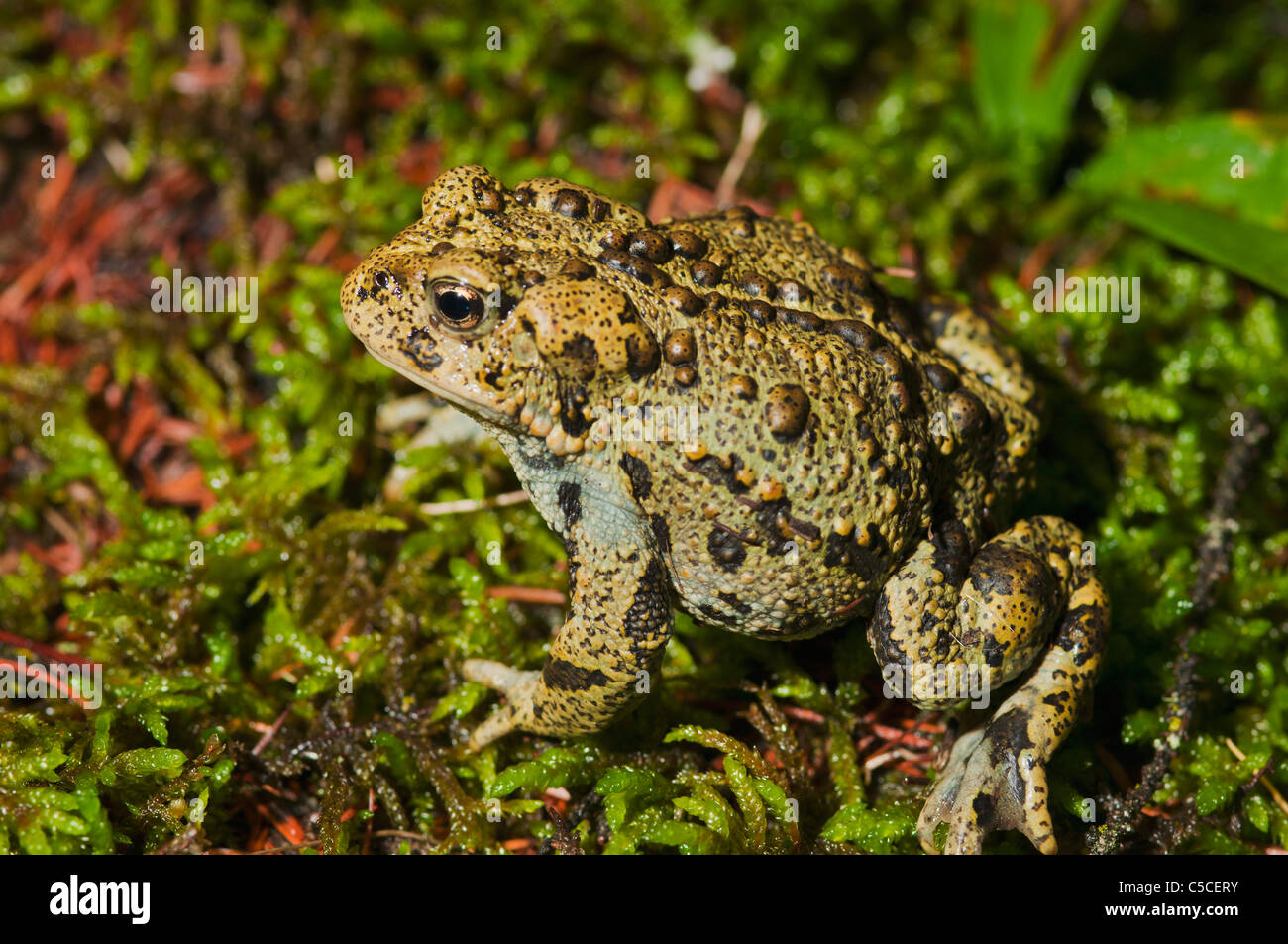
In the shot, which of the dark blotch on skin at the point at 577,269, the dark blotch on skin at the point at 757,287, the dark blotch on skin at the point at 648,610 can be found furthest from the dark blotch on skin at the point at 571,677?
the dark blotch on skin at the point at 757,287

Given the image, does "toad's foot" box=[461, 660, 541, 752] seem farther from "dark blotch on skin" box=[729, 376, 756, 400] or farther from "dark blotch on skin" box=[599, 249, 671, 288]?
"dark blotch on skin" box=[599, 249, 671, 288]

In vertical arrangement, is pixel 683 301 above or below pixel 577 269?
below

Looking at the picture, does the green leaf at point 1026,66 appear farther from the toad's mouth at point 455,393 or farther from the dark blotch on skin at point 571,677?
the dark blotch on skin at point 571,677

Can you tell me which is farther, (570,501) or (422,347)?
(570,501)

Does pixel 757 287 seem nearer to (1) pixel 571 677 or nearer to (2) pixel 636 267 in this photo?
(2) pixel 636 267

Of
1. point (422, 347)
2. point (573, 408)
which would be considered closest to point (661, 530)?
point (573, 408)

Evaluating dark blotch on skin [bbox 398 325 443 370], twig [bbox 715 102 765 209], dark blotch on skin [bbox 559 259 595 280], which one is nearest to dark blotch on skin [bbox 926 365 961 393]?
dark blotch on skin [bbox 559 259 595 280]
